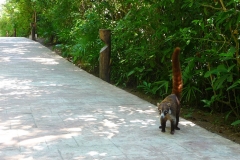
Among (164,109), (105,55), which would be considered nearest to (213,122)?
(164,109)

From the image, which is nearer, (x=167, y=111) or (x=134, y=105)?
(x=167, y=111)

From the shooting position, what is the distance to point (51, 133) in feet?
15.0

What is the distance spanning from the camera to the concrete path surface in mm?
3955

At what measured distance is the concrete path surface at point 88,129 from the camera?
3955 millimetres

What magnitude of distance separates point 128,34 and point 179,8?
1.59m

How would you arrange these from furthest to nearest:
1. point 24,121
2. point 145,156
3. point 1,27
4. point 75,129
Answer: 1. point 1,27
2. point 24,121
3. point 75,129
4. point 145,156

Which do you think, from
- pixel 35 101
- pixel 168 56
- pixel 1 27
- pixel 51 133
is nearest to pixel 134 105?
pixel 168 56

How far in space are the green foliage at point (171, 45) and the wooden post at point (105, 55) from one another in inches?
8.1

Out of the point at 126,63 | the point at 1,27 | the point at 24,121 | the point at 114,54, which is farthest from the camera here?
the point at 1,27

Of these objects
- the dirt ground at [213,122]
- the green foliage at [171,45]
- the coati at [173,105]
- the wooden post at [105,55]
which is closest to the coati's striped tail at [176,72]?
the coati at [173,105]

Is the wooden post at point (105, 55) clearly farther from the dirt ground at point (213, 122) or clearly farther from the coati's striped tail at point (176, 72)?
the coati's striped tail at point (176, 72)

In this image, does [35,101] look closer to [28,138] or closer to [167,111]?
[28,138]

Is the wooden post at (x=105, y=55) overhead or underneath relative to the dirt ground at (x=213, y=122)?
overhead

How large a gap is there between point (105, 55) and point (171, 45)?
8.01 ft
